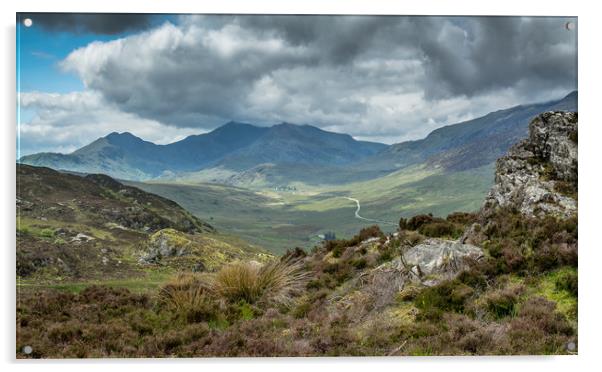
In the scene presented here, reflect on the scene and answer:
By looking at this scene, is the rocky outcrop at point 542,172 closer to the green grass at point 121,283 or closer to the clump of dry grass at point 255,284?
the clump of dry grass at point 255,284

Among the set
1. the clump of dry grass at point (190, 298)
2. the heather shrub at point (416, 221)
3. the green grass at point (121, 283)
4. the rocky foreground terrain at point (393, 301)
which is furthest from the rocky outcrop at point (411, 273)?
the green grass at point (121, 283)

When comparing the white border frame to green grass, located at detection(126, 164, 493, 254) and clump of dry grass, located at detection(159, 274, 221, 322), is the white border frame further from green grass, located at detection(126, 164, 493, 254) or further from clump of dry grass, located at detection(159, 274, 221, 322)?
green grass, located at detection(126, 164, 493, 254)

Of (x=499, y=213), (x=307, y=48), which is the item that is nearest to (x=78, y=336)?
(x=307, y=48)

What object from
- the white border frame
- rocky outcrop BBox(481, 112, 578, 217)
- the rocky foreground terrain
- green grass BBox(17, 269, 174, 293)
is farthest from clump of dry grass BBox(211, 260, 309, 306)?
rocky outcrop BBox(481, 112, 578, 217)

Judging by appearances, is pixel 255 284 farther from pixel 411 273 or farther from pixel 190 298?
pixel 411 273

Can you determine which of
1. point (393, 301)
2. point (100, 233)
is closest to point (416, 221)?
point (393, 301)

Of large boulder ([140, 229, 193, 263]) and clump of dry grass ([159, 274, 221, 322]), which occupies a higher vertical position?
large boulder ([140, 229, 193, 263])
